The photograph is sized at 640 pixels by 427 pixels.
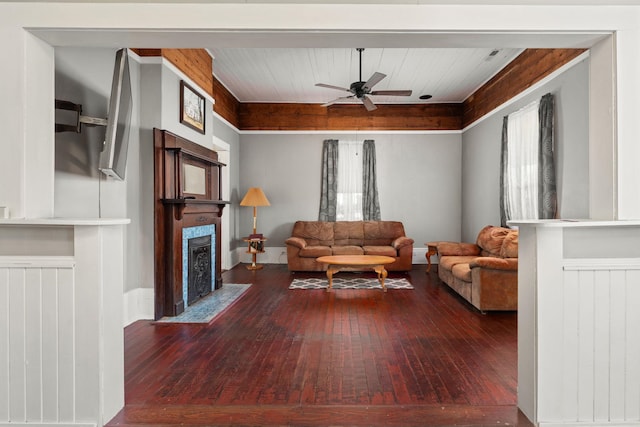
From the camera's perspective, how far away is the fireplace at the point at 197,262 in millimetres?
4051

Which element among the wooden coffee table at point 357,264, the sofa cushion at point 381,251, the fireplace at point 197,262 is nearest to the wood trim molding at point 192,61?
the fireplace at point 197,262

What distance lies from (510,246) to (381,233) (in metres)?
2.88

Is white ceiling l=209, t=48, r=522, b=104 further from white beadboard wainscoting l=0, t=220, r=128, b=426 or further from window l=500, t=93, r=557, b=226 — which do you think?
white beadboard wainscoting l=0, t=220, r=128, b=426

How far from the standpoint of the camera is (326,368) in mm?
2551

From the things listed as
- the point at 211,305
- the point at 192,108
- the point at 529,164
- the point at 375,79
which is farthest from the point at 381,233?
the point at 192,108

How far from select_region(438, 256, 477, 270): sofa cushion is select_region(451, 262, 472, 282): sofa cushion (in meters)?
0.16

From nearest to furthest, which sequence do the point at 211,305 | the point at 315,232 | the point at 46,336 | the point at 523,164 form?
1. the point at 46,336
2. the point at 211,305
3. the point at 523,164
4. the point at 315,232

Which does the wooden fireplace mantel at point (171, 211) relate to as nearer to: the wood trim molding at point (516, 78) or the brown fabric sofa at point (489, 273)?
the brown fabric sofa at point (489, 273)

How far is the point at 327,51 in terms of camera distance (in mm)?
4770

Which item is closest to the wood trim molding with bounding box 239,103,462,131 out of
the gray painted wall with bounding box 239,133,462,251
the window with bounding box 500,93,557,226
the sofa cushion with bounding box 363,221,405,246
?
the gray painted wall with bounding box 239,133,462,251

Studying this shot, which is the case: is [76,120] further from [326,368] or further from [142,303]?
[326,368]

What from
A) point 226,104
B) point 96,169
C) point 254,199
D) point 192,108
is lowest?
point 254,199

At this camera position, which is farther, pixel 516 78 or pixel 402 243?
pixel 402 243

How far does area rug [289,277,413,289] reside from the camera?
17.4ft
